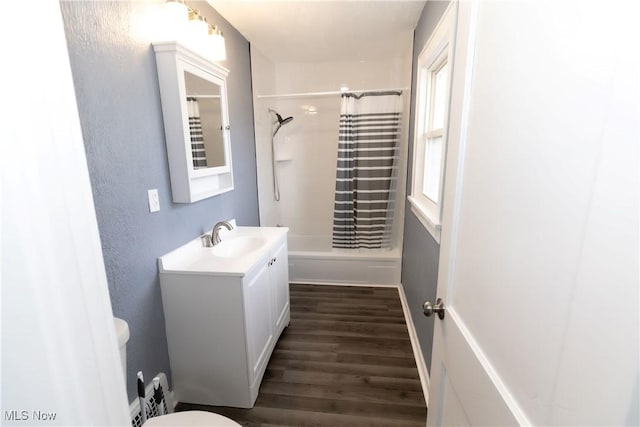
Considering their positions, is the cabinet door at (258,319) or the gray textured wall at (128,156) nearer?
the gray textured wall at (128,156)

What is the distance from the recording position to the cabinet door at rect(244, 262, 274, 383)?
158 cm

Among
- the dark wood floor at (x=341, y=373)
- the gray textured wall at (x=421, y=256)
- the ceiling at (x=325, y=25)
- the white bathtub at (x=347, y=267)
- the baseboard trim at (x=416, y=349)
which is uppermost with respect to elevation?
the ceiling at (x=325, y=25)

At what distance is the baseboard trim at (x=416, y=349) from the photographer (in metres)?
1.72

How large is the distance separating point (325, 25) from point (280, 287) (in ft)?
6.84

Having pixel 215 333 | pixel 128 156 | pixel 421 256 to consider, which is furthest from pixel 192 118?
pixel 421 256

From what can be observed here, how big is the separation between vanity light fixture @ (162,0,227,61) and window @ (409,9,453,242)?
4.44ft

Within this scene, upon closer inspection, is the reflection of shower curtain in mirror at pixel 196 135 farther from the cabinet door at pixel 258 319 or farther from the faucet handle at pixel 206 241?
the cabinet door at pixel 258 319

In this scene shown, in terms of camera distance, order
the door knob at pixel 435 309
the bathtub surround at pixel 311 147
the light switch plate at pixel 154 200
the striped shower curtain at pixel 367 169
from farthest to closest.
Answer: the bathtub surround at pixel 311 147
the striped shower curtain at pixel 367 169
the light switch plate at pixel 154 200
the door knob at pixel 435 309

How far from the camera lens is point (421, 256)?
197 cm

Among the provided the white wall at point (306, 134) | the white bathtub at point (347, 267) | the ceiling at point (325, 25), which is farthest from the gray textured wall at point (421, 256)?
the white wall at point (306, 134)

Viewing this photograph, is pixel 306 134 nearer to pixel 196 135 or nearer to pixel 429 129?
pixel 429 129

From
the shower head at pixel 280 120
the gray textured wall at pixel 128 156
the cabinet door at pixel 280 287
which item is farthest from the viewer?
the shower head at pixel 280 120

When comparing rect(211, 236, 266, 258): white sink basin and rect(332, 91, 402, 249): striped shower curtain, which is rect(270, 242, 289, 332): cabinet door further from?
rect(332, 91, 402, 249): striped shower curtain

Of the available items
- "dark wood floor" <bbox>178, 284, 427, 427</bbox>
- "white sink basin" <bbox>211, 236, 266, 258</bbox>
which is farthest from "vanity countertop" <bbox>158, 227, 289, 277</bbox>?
"dark wood floor" <bbox>178, 284, 427, 427</bbox>
